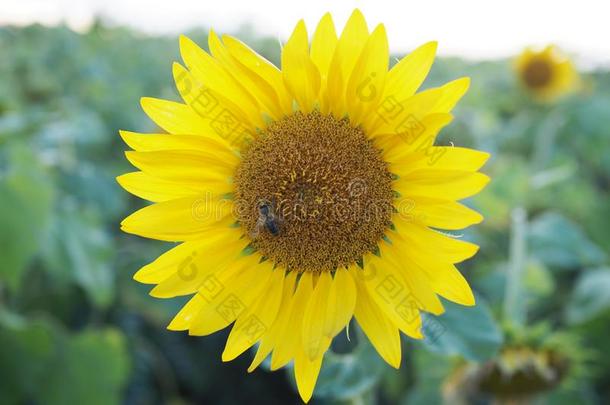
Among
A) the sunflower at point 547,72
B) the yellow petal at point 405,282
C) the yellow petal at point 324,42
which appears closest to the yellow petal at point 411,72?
the yellow petal at point 324,42

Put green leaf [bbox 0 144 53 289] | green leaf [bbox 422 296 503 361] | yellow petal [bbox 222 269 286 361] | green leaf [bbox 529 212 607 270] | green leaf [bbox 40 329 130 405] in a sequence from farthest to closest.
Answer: green leaf [bbox 529 212 607 270]
green leaf [bbox 40 329 130 405]
green leaf [bbox 0 144 53 289]
green leaf [bbox 422 296 503 361]
yellow petal [bbox 222 269 286 361]

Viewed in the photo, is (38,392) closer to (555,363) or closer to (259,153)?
(259,153)

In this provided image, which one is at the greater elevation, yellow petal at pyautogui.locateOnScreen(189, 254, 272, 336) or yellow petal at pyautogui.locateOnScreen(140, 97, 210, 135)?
yellow petal at pyautogui.locateOnScreen(140, 97, 210, 135)

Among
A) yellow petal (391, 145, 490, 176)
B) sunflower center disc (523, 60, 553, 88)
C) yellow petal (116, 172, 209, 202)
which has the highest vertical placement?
yellow petal (116, 172, 209, 202)

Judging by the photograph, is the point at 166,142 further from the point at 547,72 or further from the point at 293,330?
the point at 547,72

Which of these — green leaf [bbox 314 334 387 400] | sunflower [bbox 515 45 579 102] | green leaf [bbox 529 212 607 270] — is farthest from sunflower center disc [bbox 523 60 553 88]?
green leaf [bbox 314 334 387 400]

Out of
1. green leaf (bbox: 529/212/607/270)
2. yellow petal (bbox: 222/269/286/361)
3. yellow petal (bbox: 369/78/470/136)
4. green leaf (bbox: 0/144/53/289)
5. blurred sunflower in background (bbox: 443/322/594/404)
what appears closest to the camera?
yellow petal (bbox: 369/78/470/136)

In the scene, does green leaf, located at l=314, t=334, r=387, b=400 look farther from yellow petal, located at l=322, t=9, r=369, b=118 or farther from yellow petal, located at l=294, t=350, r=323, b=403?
yellow petal, located at l=322, t=9, r=369, b=118
